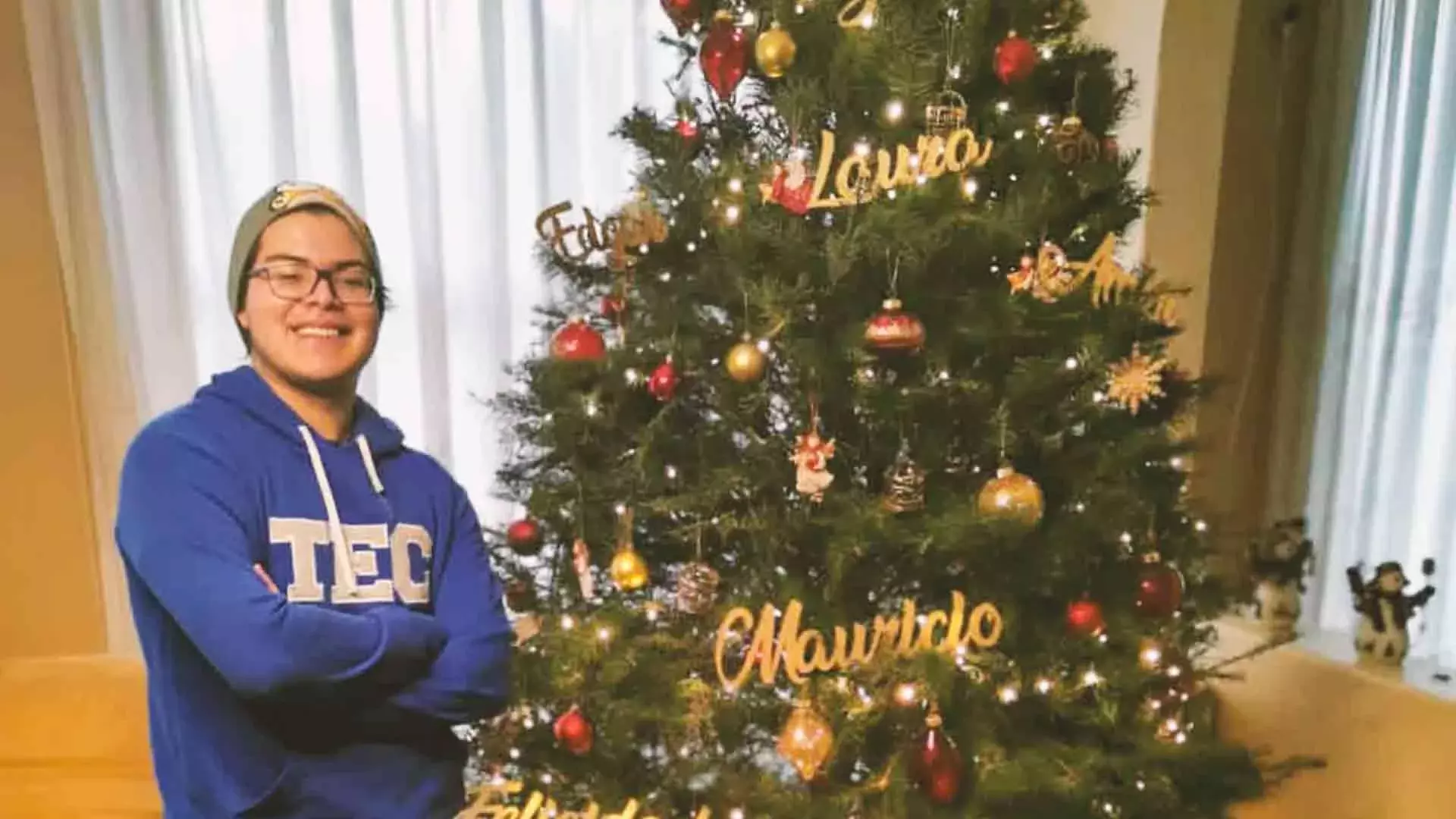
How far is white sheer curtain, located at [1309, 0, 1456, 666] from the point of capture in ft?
6.77

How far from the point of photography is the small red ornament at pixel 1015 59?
1437mm

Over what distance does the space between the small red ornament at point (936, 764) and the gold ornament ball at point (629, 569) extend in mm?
439

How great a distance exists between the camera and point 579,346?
158cm

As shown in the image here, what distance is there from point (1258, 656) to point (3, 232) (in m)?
2.56

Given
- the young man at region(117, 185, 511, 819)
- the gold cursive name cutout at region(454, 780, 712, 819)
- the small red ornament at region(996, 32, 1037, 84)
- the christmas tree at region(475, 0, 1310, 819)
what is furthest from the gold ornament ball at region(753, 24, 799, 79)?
the gold cursive name cutout at region(454, 780, 712, 819)

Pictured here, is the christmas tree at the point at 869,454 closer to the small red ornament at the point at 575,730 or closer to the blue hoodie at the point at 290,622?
the small red ornament at the point at 575,730

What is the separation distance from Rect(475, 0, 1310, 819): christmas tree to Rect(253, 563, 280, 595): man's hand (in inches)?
21.6

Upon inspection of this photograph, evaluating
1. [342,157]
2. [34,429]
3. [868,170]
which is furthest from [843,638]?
[34,429]

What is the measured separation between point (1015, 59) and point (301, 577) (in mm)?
1063

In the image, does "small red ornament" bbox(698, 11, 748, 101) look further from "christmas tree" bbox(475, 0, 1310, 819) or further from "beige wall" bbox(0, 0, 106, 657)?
"beige wall" bbox(0, 0, 106, 657)

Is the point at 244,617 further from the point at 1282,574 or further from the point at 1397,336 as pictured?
the point at 1397,336

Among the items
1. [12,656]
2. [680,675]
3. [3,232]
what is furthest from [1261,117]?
[12,656]

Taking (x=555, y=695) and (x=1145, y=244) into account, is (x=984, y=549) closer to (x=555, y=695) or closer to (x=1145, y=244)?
(x=555, y=695)

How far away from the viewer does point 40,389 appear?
215cm
